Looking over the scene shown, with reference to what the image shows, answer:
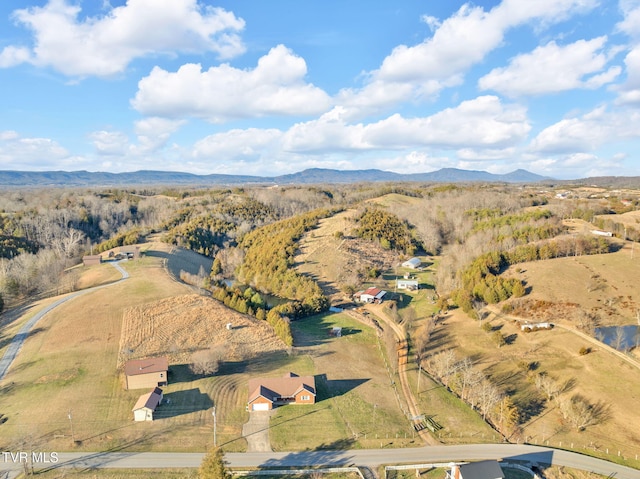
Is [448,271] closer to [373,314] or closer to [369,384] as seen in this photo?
[373,314]

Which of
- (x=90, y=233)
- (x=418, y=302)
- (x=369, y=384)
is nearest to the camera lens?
(x=369, y=384)

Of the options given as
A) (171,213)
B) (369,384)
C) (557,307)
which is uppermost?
(171,213)

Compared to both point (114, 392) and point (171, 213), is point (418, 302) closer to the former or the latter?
point (114, 392)

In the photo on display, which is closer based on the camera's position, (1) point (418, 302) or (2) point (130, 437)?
(2) point (130, 437)

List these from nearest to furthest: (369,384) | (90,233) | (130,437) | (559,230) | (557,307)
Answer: (130,437)
(369,384)
(557,307)
(559,230)
(90,233)

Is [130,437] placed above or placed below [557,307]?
below

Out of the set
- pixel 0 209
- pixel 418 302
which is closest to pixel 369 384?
pixel 418 302

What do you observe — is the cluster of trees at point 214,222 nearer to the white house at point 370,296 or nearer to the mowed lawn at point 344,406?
the white house at point 370,296
